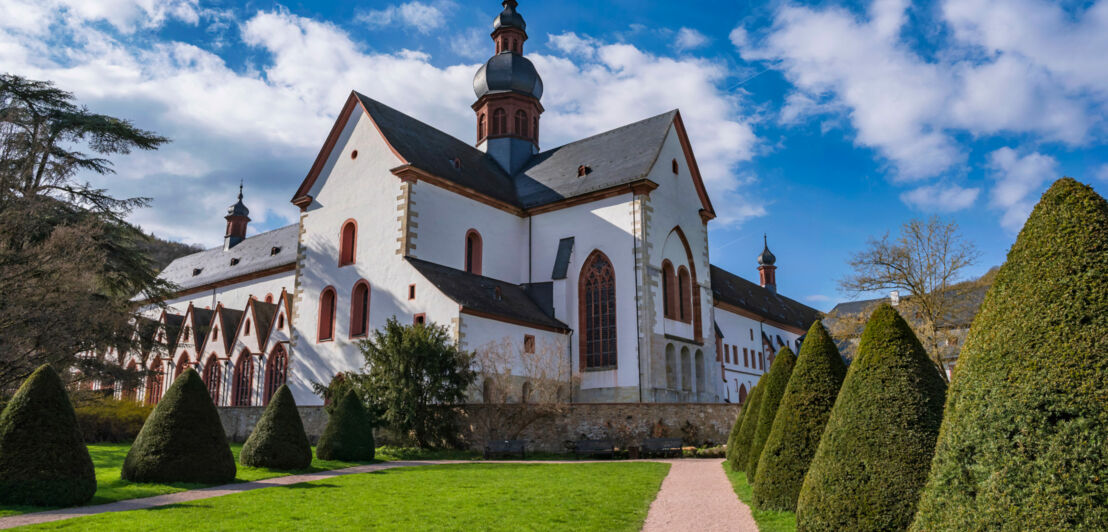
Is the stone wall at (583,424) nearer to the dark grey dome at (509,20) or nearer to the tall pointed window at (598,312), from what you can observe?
the tall pointed window at (598,312)

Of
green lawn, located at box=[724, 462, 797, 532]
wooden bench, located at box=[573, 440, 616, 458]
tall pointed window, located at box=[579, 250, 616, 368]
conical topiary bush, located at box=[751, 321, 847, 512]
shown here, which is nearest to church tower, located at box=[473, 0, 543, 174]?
tall pointed window, located at box=[579, 250, 616, 368]

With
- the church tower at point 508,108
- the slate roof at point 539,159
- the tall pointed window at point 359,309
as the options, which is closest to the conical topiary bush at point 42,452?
the tall pointed window at point 359,309

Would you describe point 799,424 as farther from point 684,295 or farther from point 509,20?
point 509,20

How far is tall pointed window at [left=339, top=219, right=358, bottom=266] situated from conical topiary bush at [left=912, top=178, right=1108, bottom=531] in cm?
2870

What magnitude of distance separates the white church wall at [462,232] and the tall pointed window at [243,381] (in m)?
12.8

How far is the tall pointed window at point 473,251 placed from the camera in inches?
1283

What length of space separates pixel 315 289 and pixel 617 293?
13.3 metres

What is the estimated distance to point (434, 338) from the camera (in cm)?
2359

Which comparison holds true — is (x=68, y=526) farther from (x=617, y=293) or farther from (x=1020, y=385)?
(x=617, y=293)

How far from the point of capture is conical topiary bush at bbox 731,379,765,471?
15719 millimetres

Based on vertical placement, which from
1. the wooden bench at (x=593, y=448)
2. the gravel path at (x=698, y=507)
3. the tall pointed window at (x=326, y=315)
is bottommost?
the gravel path at (x=698, y=507)

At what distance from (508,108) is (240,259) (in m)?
22.7

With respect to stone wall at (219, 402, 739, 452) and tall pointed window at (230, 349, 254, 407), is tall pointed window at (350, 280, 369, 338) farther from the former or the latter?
tall pointed window at (230, 349, 254, 407)

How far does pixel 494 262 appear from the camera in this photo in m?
33.6
